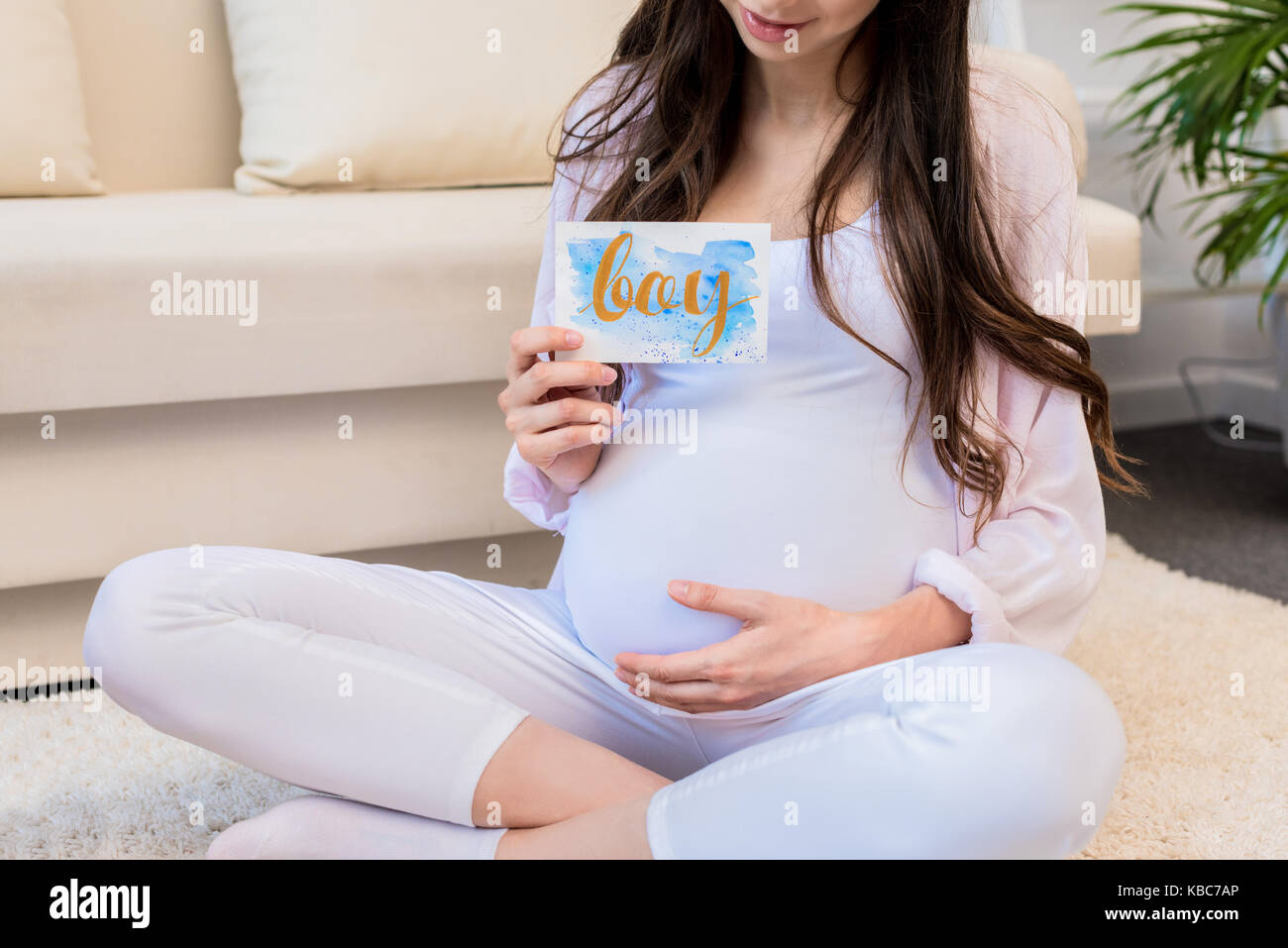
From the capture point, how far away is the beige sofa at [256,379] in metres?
1.24

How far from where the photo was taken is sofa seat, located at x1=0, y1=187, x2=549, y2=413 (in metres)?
1.22

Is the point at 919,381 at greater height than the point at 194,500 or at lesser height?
greater

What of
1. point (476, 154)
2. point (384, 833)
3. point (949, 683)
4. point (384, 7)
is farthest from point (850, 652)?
point (384, 7)

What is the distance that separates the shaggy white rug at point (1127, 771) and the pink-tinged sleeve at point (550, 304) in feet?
1.23

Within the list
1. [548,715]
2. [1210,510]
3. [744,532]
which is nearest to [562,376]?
[744,532]

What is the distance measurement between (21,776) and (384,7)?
108 centimetres

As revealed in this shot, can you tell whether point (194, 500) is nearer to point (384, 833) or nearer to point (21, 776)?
point (21, 776)

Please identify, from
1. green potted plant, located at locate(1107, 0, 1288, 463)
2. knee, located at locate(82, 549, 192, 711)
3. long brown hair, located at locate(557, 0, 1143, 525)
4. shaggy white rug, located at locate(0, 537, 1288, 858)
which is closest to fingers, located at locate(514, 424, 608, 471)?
long brown hair, located at locate(557, 0, 1143, 525)

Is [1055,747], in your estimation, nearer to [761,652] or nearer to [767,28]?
[761,652]

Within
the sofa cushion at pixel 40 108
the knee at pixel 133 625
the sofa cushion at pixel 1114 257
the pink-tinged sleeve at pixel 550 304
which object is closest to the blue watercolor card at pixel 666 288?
the pink-tinged sleeve at pixel 550 304

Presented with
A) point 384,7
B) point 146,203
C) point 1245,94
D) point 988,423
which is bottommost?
point 988,423

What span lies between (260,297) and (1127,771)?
103cm

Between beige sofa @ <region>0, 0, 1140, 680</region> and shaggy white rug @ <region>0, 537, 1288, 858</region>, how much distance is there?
22 cm

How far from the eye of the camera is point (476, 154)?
5.44 ft
